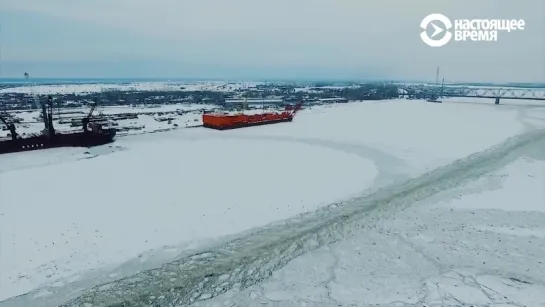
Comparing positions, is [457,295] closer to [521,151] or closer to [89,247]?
[89,247]

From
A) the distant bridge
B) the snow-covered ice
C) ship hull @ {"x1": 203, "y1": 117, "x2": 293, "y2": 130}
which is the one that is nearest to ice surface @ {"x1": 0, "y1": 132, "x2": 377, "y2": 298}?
the snow-covered ice

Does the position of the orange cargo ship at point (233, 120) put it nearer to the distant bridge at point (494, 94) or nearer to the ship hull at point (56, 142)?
the ship hull at point (56, 142)

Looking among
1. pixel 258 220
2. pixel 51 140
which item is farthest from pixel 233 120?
pixel 258 220

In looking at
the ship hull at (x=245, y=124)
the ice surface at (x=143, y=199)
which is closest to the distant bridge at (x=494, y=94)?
the ship hull at (x=245, y=124)

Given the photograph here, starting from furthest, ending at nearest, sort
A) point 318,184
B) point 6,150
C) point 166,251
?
point 6,150 → point 318,184 → point 166,251

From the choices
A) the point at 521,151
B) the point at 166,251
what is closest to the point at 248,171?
the point at 166,251

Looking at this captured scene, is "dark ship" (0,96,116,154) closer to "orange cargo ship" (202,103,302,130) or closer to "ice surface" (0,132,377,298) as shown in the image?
"ice surface" (0,132,377,298)

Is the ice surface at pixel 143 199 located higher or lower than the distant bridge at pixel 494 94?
lower
